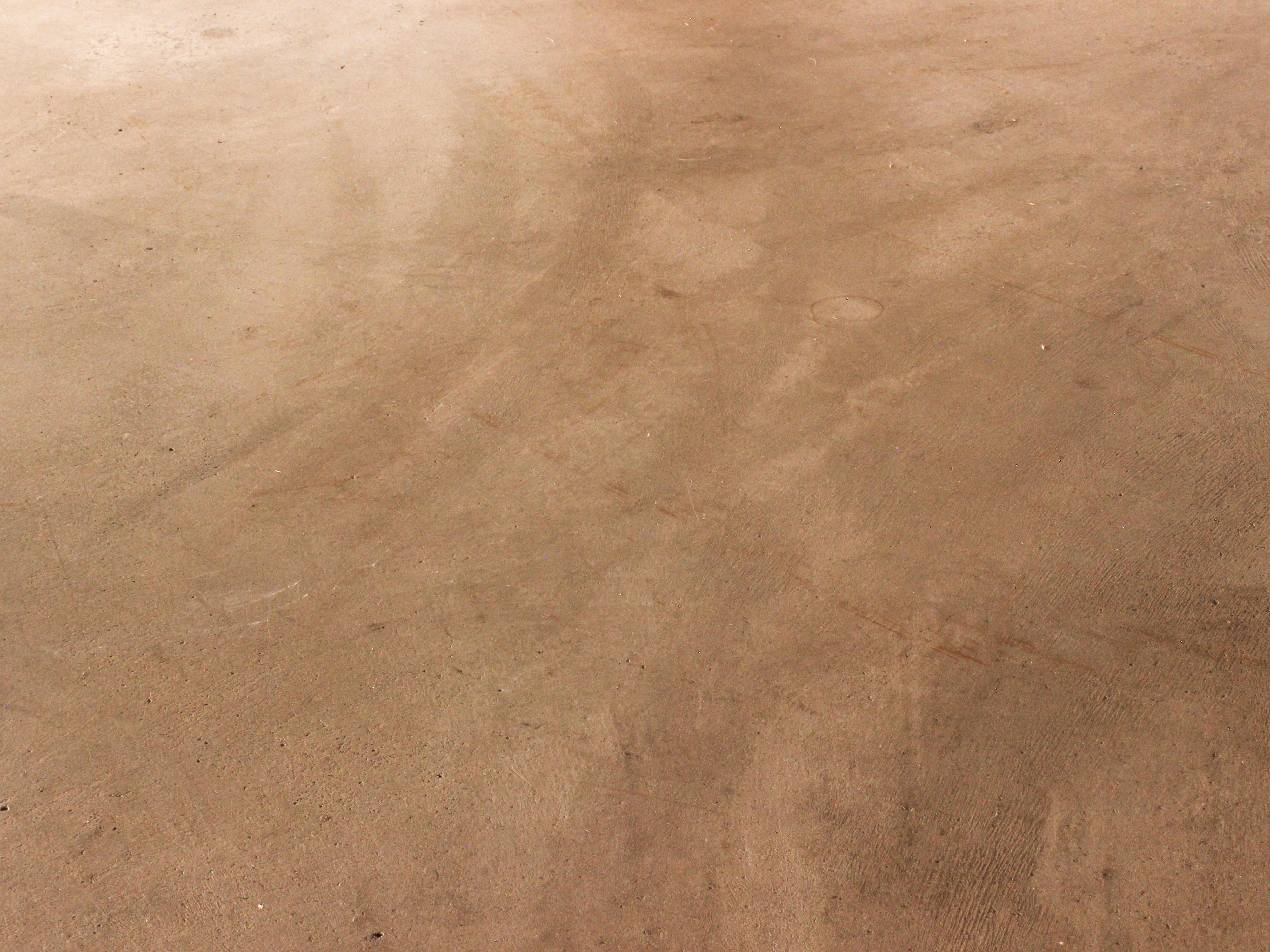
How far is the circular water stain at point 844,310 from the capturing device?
6.43 m

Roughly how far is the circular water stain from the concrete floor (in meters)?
0.02

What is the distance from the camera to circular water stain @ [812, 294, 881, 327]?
6430 millimetres

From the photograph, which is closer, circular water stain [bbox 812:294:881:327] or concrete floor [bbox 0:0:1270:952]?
concrete floor [bbox 0:0:1270:952]

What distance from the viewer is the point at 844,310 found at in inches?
256

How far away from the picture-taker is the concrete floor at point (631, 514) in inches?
160

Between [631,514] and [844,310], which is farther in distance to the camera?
[844,310]

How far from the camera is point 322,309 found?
21.2 feet

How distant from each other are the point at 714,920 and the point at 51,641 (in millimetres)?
3027

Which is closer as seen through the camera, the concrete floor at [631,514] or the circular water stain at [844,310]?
the concrete floor at [631,514]

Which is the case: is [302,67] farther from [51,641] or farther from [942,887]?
[942,887]

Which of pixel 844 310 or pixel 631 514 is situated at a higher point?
pixel 844 310

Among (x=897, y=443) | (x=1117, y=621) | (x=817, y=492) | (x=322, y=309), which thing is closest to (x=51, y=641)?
(x=322, y=309)

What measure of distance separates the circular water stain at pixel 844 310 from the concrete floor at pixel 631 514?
0.08ft

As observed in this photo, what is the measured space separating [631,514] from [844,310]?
6.89ft
